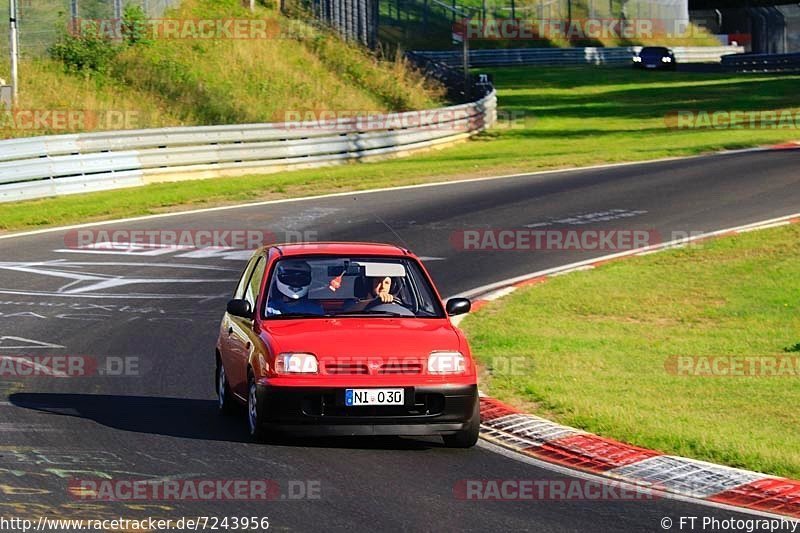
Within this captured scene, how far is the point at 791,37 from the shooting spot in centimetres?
10350

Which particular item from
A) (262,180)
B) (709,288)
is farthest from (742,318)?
(262,180)

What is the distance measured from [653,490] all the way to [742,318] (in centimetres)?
811

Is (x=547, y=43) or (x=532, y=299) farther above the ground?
(x=547, y=43)

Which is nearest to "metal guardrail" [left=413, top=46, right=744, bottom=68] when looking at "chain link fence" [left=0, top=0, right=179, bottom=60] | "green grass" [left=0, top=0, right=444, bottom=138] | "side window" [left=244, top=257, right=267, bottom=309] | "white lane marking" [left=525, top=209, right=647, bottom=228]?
"green grass" [left=0, top=0, right=444, bottom=138]

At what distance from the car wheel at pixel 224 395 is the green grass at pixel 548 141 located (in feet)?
41.0

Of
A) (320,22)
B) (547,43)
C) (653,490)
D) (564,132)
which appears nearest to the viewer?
(653,490)

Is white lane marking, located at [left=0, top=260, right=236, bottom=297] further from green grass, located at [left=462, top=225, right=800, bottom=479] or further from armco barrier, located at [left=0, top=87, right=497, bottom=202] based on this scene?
armco barrier, located at [left=0, top=87, right=497, bottom=202]

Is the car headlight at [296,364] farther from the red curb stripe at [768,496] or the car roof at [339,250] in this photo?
the red curb stripe at [768,496]

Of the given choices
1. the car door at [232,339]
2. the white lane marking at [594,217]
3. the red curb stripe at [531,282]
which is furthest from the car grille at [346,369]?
the white lane marking at [594,217]

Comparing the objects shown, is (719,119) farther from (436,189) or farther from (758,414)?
(758,414)

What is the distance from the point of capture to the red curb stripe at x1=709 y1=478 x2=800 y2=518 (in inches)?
321

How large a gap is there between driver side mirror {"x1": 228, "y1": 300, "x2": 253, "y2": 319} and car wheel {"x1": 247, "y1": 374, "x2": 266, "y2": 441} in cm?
59

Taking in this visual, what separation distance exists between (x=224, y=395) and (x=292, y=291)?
1.12m

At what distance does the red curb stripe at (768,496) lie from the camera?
26.8 ft
